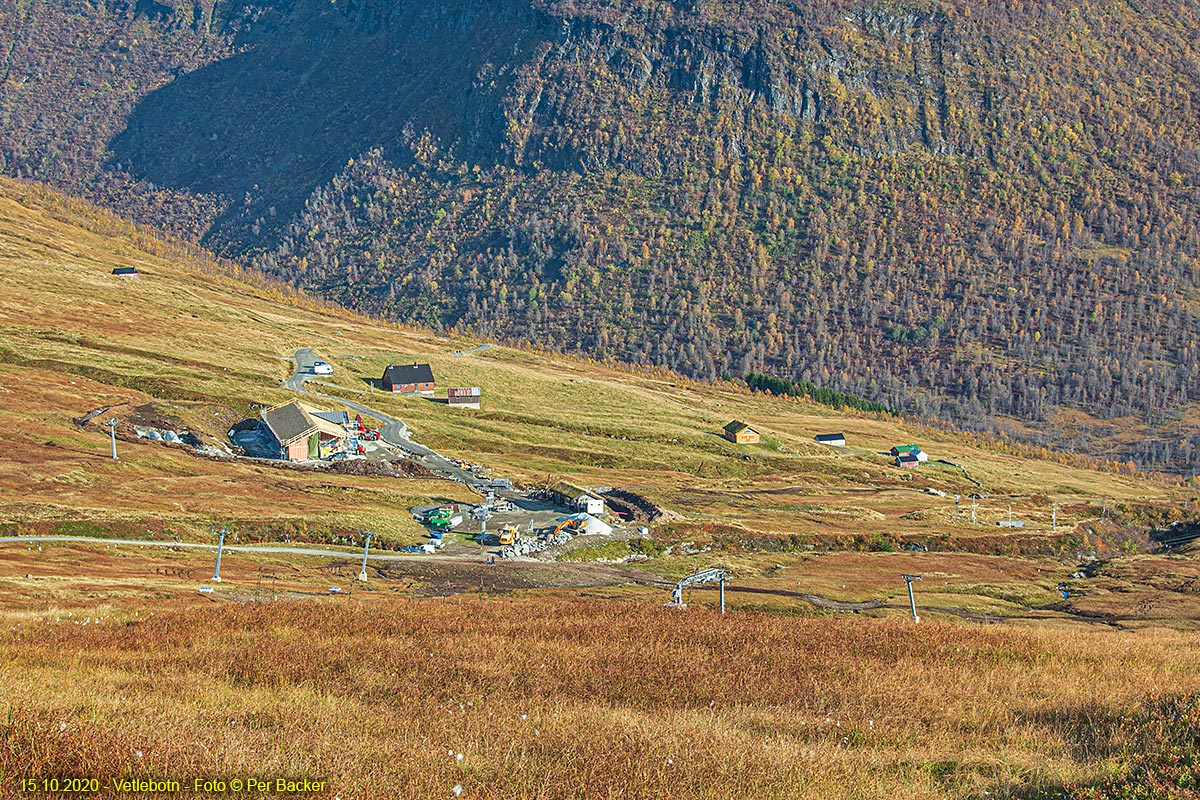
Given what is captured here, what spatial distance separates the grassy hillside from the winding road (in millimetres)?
3150

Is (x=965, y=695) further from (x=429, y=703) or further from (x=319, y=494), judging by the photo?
(x=319, y=494)

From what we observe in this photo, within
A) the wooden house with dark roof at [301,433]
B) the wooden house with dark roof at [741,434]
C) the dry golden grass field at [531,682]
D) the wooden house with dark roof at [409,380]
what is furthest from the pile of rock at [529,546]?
the wooden house with dark roof at [741,434]

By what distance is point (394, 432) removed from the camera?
13725 cm

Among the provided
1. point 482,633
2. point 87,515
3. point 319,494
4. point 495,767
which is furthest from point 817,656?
point 319,494

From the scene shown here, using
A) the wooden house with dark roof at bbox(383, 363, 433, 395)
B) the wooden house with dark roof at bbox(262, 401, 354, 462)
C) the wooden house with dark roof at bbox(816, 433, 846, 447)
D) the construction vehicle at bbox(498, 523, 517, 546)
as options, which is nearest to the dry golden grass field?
the construction vehicle at bbox(498, 523, 517, 546)

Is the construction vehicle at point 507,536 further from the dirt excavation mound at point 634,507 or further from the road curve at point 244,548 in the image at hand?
the dirt excavation mound at point 634,507

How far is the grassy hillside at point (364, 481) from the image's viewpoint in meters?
84.8

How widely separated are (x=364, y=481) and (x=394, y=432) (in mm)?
30344

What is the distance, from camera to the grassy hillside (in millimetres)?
84812

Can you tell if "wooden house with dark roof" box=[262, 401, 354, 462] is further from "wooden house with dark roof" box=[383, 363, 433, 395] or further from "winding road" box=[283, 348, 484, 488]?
"wooden house with dark roof" box=[383, 363, 433, 395]

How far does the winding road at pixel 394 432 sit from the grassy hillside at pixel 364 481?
10.3 feet

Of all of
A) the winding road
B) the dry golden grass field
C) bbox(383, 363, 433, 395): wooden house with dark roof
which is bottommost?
the winding road

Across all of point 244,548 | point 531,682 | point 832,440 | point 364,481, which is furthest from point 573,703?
point 832,440

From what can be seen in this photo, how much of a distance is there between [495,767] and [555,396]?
177280 millimetres
